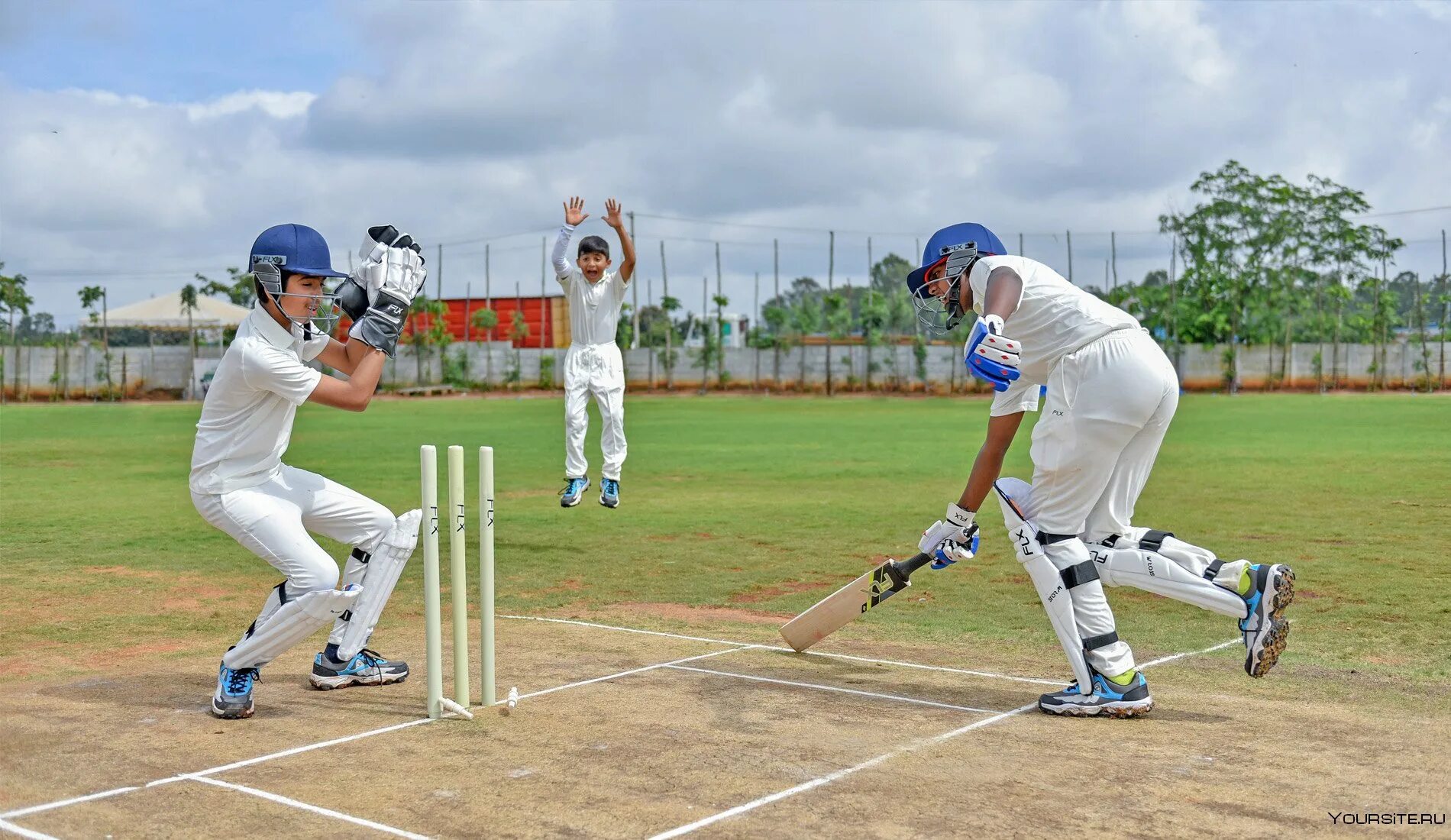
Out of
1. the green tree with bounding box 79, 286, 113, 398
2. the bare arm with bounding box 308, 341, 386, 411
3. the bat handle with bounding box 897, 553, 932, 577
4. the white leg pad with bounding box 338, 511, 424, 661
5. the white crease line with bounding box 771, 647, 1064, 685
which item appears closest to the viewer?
the bare arm with bounding box 308, 341, 386, 411

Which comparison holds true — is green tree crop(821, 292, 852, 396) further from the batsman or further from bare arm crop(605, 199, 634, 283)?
the batsman

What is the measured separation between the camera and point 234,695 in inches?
223

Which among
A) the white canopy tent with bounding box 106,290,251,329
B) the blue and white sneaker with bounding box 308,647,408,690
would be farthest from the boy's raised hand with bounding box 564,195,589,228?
the white canopy tent with bounding box 106,290,251,329

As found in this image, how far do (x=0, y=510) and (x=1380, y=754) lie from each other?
1362 cm

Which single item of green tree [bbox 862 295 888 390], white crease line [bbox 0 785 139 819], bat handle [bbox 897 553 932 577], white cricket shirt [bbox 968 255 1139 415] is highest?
green tree [bbox 862 295 888 390]

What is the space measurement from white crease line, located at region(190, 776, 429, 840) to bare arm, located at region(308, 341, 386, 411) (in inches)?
71.7

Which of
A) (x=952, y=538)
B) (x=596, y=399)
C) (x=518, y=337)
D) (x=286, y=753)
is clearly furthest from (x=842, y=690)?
(x=518, y=337)

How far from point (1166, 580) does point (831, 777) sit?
6.33 ft

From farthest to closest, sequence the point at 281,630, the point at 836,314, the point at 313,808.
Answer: the point at 836,314, the point at 281,630, the point at 313,808

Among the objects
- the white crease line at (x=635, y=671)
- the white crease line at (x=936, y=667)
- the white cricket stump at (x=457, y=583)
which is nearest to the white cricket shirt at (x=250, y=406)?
the white cricket stump at (x=457, y=583)

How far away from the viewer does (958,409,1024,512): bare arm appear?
20.0ft

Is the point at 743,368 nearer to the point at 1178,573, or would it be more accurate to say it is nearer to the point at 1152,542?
the point at 1152,542

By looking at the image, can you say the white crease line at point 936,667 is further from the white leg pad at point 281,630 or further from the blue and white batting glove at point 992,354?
the white leg pad at point 281,630

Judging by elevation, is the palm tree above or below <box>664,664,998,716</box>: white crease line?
above
